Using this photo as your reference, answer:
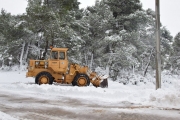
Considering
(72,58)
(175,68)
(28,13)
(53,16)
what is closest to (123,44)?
A: (72,58)

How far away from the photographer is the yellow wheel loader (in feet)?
51.5

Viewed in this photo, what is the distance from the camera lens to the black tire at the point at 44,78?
1553 cm

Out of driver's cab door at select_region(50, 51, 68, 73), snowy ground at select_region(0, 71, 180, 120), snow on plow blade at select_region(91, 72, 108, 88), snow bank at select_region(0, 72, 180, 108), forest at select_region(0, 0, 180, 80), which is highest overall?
forest at select_region(0, 0, 180, 80)

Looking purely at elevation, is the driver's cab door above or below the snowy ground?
above

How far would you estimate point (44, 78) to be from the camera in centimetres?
1562

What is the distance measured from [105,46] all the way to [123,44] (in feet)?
9.10

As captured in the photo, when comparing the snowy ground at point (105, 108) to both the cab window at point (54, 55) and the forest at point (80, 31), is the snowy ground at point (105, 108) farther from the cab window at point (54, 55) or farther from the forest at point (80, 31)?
the forest at point (80, 31)

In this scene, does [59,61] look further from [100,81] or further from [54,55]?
[100,81]

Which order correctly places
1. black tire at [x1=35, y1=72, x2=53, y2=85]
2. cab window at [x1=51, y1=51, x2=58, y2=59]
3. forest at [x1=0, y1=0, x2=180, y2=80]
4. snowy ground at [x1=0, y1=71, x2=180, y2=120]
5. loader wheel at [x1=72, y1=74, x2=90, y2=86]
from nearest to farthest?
snowy ground at [x1=0, y1=71, x2=180, y2=120] < black tire at [x1=35, y1=72, x2=53, y2=85] < loader wheel at [x1=72, y1=74, x2=90, y2=86] < cab window at [x1=51, y1=51, x2=58, y2=59] < forest at [x1=0, y1=0, x2=180, y2=80]

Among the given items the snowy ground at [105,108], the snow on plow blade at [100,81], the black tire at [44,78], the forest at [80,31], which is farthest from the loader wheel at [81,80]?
the forest at [80,31]

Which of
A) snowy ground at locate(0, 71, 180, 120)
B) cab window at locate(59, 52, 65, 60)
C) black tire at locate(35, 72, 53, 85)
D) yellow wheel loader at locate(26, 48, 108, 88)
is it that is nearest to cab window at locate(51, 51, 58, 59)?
yellow wheel loader at locate(26, 48, 108, 88)

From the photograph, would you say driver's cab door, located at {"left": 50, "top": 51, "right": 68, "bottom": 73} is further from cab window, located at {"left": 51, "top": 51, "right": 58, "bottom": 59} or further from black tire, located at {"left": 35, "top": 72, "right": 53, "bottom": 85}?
black tire, located at {"left": 35, "top": 72, "right": 53, "bottom": 85}

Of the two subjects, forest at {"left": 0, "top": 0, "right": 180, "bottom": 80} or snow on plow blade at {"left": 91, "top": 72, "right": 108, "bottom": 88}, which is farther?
forest at {"left": 0, "top": 0, "right": 180, "bottom": 80}

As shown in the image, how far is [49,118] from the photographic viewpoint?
689cm
